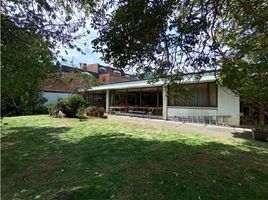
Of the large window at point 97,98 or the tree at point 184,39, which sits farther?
the large window at point 97,98

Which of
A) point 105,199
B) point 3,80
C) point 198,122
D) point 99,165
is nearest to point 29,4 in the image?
point 3,80

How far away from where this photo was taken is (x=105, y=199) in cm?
517

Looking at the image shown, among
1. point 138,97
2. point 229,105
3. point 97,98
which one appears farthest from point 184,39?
point 97,98

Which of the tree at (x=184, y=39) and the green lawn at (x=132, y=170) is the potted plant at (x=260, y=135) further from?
the tree at (x=184, y=39)

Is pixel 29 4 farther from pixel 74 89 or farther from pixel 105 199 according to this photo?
pixel 74 89

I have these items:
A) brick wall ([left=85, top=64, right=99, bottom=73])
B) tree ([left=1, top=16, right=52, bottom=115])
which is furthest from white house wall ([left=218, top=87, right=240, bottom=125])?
brick wall ([left=85, top=64, right=99, bottom=73])

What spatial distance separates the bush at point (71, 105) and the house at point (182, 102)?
5.37 meters

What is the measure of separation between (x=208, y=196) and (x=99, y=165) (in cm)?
290

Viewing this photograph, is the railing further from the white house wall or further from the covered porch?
the white house wall

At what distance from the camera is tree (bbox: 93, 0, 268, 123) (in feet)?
20.5

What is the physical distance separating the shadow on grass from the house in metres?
2.57

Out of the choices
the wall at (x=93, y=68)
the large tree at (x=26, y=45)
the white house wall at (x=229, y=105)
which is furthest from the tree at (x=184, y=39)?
the wall at (x=93, y=68)

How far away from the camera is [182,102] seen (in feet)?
70.0

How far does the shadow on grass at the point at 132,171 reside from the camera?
558 cm
